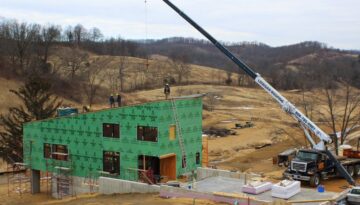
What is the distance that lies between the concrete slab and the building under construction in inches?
103

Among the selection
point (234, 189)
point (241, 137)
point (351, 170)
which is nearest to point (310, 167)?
point (351, 170)

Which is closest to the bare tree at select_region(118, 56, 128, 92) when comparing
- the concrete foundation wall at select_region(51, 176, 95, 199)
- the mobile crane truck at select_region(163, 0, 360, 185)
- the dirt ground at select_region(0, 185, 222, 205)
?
the dirt ground at select_region(0, 185, 222, 205)

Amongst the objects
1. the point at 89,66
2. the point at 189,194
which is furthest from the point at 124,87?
the point at 189,194

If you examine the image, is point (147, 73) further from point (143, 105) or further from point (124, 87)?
point (143, 105)

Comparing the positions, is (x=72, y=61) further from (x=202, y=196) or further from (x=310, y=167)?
(x=202, y=196)

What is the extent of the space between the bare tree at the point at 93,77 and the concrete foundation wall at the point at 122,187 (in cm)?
4764

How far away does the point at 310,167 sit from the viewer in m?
27.6

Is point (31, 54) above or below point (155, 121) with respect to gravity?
above

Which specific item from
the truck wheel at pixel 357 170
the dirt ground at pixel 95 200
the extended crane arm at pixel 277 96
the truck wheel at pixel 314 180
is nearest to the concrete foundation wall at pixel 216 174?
the truck wheel at pixel 314 180

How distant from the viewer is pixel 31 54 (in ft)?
318

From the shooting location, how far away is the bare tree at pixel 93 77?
8291 centimetres

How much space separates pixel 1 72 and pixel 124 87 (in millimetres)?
34827

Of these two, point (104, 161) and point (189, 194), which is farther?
point (104, 161)

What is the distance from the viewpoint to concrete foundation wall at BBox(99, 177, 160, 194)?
26.4 meters
